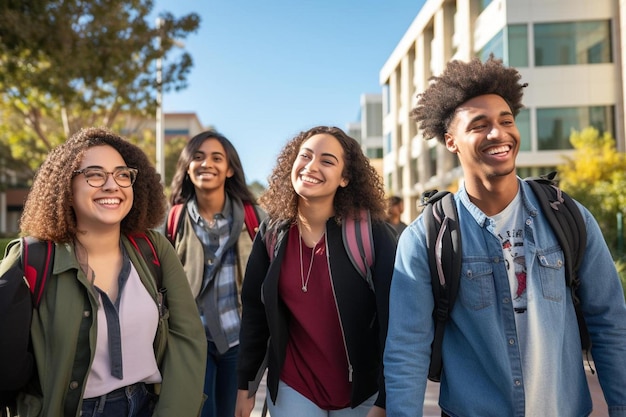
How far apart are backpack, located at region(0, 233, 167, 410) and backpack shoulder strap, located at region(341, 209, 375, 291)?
1379 mm

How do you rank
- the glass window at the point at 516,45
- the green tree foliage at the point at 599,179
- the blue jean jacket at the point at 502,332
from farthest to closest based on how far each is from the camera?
the glass window at the point at 516,45 < the green tree foliage at the point at 599,179 < the blue jean jacket at the point at 502,332

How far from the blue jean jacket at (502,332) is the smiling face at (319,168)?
2.58ft

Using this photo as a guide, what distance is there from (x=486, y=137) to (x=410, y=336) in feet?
2.92

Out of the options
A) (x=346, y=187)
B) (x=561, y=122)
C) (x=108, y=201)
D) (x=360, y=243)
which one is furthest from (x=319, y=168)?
(x=561, y=122)

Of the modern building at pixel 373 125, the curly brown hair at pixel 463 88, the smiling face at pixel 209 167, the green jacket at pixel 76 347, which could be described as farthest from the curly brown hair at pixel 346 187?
the modern building at pixel 373 125

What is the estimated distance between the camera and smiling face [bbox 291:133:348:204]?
2.95 metres

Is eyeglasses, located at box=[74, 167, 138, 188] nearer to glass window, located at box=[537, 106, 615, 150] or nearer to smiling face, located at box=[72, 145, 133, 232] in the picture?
smiling face, located at box=[72, 145, 133, 232]

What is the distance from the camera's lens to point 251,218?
423 centimetres

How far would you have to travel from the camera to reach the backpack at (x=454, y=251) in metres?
2.21

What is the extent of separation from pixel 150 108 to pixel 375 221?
15559mm

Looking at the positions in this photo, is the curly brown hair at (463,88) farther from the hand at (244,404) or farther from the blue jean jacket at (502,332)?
the hand at (244,404)

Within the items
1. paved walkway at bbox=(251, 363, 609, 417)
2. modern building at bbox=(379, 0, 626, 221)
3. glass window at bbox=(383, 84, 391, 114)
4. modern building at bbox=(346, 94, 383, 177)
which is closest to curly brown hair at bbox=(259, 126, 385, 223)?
paved walkway at bbox=(251, 363, 609, 417)

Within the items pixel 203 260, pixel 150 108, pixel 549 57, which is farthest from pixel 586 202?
pixel 203 260

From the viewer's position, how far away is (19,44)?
13.0 m
